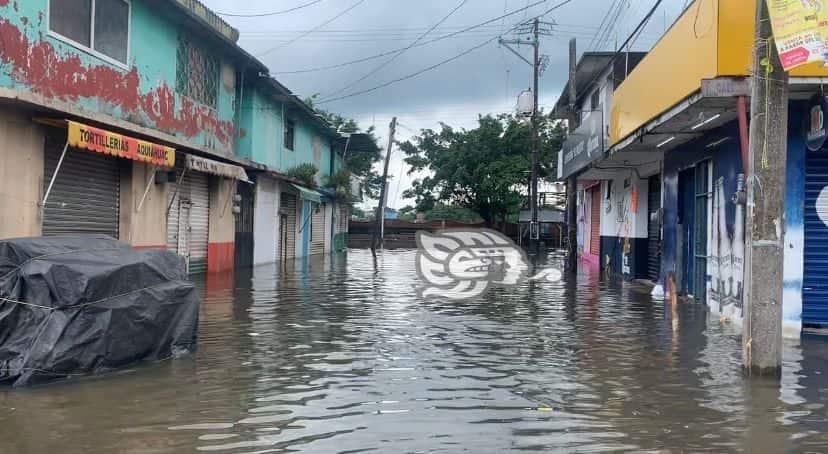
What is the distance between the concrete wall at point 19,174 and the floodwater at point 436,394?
321 cm

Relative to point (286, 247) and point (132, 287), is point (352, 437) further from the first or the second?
point (286, 247)

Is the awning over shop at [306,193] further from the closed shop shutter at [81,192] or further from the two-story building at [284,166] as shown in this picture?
the closed shop shutter at [81,192]

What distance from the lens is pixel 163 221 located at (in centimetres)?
1603

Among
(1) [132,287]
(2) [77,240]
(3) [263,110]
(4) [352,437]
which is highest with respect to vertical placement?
(3) [263,110]

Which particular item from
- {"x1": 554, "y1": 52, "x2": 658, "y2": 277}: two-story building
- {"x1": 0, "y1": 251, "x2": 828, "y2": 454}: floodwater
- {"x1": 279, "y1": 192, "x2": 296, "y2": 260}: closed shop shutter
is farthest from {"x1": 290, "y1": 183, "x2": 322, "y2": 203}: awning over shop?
{"x1": 0, "y1": 251, "x2": 828, "y2": 454}: floodwater

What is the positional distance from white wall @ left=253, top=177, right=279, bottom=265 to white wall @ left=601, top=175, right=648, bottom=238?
38.8ft

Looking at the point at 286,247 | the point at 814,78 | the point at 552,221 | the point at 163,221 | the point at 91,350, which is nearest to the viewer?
the point at 91,350

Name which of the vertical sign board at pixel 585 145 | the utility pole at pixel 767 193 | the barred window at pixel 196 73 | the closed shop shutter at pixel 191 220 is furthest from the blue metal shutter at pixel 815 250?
the barred window at pixel 196 73

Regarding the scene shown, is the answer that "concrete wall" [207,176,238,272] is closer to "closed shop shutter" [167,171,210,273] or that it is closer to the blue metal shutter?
"closed shop shutter" [167,171,210,273]

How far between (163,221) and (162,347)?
9343 mm

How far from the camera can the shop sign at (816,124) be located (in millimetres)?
8805

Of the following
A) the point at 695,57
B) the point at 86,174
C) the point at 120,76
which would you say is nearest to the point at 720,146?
the point at 695,57

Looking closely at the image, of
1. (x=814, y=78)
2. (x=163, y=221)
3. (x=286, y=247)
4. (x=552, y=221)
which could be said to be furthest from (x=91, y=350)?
(x=552, y=221)
